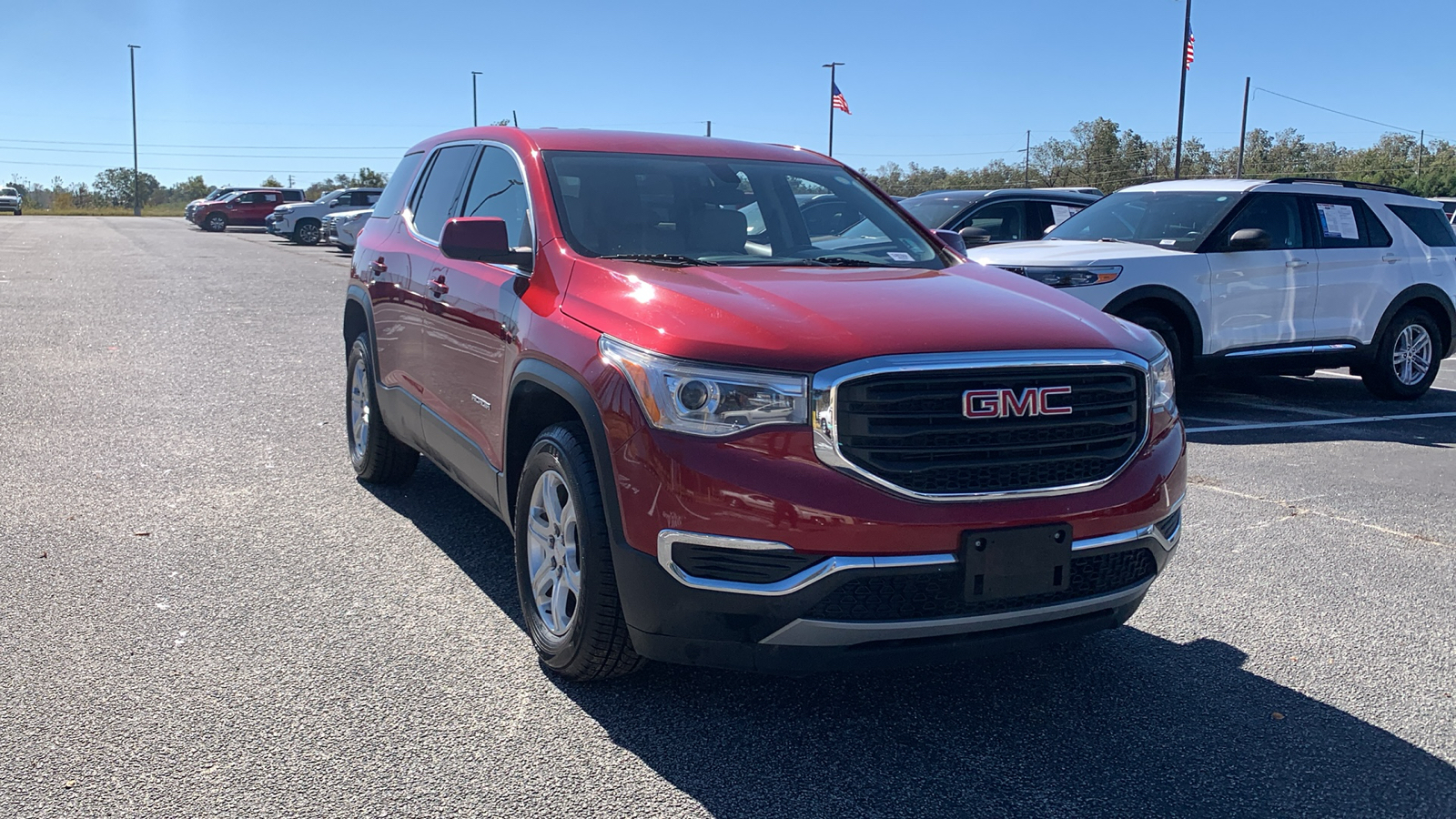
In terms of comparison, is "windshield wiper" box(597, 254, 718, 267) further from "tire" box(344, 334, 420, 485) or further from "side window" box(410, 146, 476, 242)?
"tire" box(344, 334, 420, 485)

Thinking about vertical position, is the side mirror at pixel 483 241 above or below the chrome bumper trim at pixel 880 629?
above

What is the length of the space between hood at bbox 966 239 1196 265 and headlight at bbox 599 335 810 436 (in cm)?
620

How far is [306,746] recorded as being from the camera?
128 inches

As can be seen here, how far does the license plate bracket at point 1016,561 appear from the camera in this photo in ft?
10.4

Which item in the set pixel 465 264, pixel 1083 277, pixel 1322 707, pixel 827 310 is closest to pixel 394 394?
pixel 465 264

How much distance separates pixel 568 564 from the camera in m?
3.65

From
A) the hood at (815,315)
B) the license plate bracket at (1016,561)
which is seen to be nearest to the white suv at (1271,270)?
the hood at (815,315)

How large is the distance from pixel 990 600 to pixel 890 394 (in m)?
0.62

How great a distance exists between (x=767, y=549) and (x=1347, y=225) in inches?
352

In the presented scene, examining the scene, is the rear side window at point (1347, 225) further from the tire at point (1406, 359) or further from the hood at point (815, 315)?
the hood at point (815, 315)

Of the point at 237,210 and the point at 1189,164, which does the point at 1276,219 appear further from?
the point at 1189,164

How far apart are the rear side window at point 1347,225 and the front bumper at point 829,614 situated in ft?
25.9

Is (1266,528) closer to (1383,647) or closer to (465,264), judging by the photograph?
(1383,647)

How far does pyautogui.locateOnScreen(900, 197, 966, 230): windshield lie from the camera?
42.9 ft
